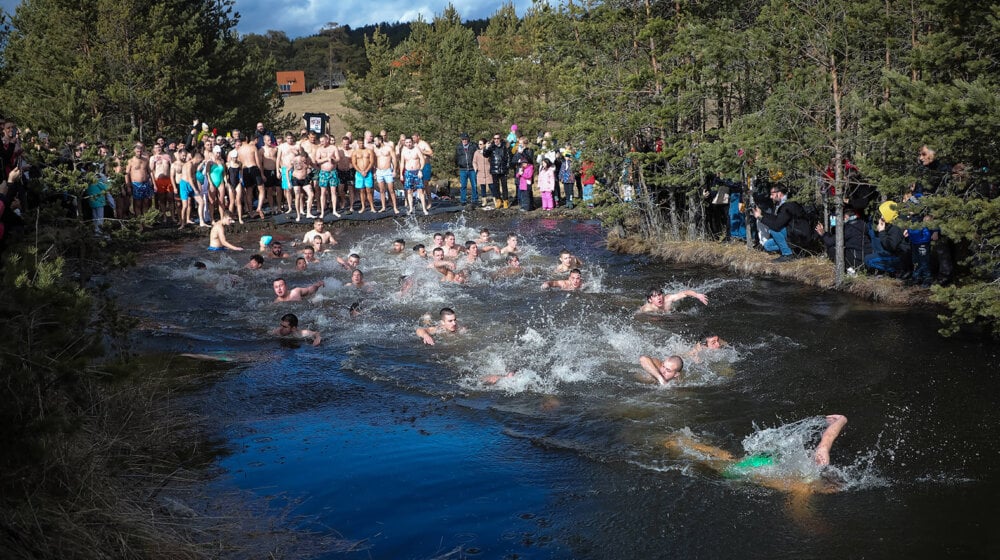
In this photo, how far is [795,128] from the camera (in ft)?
45.7

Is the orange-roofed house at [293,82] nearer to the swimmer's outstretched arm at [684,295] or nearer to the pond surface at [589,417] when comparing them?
the pond surface at [589,417]

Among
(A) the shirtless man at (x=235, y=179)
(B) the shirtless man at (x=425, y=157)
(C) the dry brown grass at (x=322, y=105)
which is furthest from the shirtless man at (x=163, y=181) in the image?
(C) the dry brown grass at (x=322, y=105)

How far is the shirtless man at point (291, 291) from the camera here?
625 inches

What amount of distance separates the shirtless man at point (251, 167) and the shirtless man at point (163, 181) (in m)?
1.78

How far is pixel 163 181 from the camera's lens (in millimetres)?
21484

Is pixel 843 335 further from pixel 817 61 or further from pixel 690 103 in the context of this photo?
pixel 690 103

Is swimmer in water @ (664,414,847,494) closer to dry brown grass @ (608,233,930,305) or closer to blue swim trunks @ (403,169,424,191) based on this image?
dry brown grass @ (608,233,930,305)

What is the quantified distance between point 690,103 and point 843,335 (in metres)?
6.26

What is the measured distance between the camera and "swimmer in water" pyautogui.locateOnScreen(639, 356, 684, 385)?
11.0m

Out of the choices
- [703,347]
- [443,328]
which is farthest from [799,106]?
[443,328]

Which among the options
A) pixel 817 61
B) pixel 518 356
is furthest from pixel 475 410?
pixel 817 61

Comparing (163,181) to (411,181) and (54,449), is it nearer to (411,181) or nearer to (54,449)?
(411,181)

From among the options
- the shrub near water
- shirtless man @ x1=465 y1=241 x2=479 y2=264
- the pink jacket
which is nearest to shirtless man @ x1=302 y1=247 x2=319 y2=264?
shirtless man @ x1=465 y1=241 x2=479 y2=264

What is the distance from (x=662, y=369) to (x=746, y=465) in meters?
2.88
